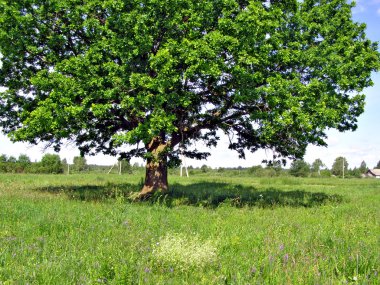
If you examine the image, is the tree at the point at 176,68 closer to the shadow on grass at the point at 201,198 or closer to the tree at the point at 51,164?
the shadow on grass at the point at 201,198

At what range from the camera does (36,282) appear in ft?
16.8

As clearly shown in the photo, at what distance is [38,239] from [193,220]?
4.98 metres

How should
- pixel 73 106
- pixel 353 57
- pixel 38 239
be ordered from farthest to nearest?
pixel 353 57
pixel 73 106
pixel 38 239

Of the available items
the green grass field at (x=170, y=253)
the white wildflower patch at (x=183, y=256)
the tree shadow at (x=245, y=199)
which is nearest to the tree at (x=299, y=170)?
the tree shadow at (x=245, y=199)

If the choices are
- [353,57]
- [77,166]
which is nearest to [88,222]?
[353,57]

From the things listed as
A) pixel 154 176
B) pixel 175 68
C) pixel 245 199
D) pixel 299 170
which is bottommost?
pixel 245 199

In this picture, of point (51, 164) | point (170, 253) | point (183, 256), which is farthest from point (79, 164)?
point (183, 256)

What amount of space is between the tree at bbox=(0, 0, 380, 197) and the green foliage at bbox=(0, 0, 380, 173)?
0.06 m

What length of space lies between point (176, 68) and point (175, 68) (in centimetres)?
29

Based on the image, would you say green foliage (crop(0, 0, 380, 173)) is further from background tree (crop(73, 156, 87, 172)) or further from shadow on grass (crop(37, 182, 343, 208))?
background tree (crop(73, 156, 87, 172))

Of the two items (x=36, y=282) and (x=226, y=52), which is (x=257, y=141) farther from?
(x=36, y=282)

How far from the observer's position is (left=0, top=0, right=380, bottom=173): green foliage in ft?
47.9

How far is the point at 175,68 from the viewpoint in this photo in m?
15.6

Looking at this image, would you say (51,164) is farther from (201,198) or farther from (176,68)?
(176,68)
